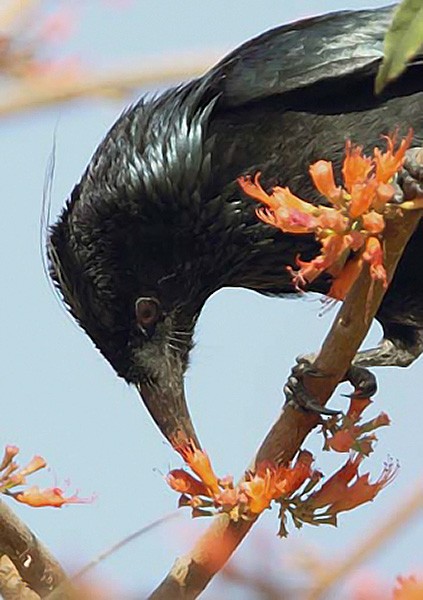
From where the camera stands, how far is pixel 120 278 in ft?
Answer: 13.0

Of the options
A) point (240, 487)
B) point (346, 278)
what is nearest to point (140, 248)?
point (346, 278)

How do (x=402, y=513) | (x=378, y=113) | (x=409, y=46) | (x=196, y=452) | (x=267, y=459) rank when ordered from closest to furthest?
(x=402, y=513) < (x=409, y=46) < (x=267, y=459) < (x=196, y=452) < (x=378, y=113)

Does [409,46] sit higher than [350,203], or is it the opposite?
[409,46]

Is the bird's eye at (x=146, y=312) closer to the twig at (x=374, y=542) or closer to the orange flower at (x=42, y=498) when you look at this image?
the orange flower at (x=42, y=498)

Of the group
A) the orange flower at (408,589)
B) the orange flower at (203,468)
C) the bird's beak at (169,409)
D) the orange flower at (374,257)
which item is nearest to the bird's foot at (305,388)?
the orange flower at (203,468)

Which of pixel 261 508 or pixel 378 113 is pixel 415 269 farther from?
pixel 261 508

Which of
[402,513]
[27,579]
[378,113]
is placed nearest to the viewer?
[402,513]

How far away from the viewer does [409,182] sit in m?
2.51

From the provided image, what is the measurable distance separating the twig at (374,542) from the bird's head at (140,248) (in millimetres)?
2550

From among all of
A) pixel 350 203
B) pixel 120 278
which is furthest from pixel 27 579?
pixel 120 278

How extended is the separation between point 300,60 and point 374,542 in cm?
289

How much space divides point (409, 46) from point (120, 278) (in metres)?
2.60

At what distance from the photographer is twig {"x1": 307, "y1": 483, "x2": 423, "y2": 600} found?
1.25 m

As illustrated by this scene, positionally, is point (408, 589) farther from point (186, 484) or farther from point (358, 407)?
point (358, 407)
